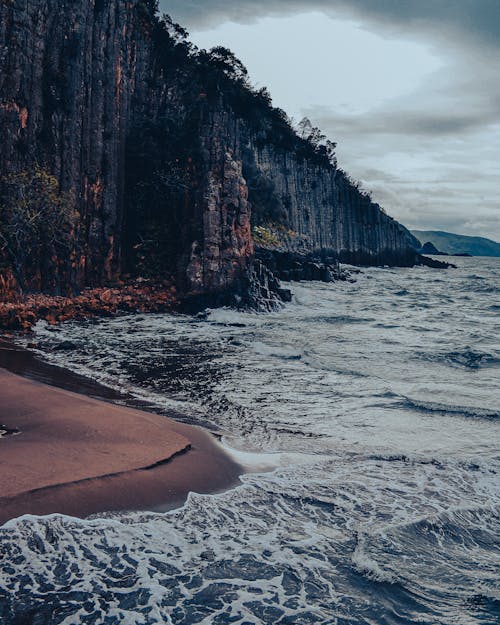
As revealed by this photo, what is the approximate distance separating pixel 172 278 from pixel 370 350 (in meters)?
12.0

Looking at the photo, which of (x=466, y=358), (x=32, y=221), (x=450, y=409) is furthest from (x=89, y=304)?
(x=450, y=409)

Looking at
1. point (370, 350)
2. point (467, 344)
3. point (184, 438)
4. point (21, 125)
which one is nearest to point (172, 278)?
point (21, 125)

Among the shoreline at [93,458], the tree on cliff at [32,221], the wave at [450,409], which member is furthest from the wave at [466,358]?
the tree on cliff at [32,221]

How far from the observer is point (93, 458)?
5844mm

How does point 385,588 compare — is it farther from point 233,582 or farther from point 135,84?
point 135,84

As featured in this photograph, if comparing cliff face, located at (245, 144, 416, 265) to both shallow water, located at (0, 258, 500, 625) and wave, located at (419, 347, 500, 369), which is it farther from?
shallow water, located at (0, 258, 500, 625)

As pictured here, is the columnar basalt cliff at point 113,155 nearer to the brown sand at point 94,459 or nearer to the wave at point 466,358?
the wave at point 466,358

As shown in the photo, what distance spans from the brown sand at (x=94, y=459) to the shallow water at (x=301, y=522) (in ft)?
0.98

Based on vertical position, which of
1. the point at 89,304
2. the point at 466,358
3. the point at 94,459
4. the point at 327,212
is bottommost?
the point at 466,358

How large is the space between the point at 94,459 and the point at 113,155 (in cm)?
2104

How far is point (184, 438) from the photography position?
6957 mm

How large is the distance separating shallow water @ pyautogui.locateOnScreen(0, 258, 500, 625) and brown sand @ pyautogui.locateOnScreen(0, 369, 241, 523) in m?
0.30

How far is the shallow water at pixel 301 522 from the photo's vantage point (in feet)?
12.7

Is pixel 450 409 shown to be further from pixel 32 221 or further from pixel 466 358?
pixel 32 221
